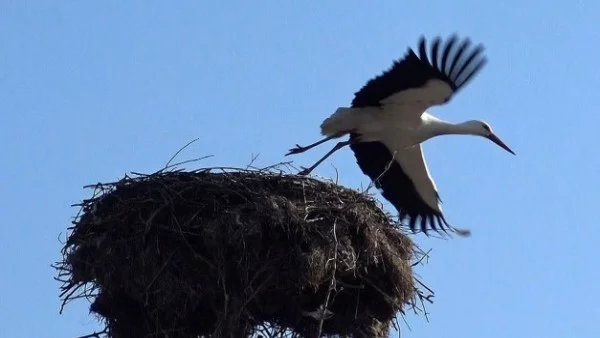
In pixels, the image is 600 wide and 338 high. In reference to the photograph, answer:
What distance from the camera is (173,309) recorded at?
30.1ft

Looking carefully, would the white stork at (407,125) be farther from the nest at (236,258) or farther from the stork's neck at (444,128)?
the nest at (236,258)

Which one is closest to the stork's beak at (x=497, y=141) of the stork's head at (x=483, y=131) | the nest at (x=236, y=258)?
the stork's head at (x=483, y=131)

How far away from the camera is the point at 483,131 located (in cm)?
1273

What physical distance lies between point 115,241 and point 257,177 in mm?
1009

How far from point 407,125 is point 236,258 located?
316 centimetres

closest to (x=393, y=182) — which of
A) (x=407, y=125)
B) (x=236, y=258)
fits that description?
(x=407, y=125)

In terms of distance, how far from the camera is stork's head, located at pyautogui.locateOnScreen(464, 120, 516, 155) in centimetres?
1256

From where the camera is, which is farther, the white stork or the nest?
the white stork

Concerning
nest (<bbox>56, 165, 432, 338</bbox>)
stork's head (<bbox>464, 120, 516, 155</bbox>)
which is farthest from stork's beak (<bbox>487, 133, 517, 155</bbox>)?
nest (<bbox>56, 165, 432, 338</bbox>)

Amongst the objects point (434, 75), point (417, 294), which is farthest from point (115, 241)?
point (434, 75)

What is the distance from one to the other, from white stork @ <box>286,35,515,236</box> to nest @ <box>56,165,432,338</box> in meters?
1.54

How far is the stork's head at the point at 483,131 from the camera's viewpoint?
41.2ft

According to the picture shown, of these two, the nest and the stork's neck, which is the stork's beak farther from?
the nest

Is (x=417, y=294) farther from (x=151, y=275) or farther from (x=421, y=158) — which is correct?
(x=421, y=158)
